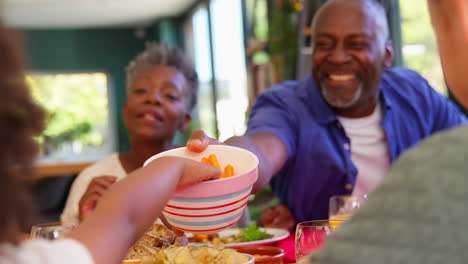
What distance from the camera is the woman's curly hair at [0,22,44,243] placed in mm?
551

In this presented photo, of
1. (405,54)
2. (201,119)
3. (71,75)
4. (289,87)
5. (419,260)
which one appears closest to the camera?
(419,260)

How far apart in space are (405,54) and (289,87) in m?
1.84

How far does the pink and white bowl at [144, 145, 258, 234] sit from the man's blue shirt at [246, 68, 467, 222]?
2.85 ft

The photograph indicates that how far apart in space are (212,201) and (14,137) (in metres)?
0.37

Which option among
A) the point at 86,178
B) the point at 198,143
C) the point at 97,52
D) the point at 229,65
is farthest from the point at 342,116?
the point at 97,52

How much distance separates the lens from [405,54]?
369 centimetres

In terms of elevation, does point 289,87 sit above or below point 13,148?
below

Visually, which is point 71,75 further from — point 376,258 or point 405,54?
point 376,258

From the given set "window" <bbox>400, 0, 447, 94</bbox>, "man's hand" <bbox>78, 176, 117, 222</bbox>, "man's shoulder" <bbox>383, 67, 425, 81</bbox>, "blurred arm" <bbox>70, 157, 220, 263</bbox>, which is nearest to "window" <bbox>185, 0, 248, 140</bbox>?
"window" <bbox>400, 0, 447, 94</bbox>

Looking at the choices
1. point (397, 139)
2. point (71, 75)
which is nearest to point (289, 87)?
point (397, 139)

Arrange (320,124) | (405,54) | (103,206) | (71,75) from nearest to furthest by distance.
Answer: (103,206)
(320,124)
(405,54)
(71,75)

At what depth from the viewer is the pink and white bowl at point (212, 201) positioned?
2.82 ft

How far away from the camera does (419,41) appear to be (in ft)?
11.7

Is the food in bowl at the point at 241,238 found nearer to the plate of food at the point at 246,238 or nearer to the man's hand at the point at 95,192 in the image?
the plate of food at the point at 246,238
